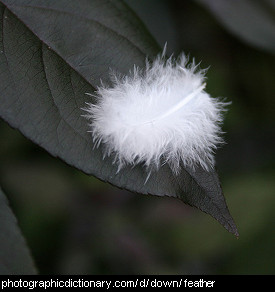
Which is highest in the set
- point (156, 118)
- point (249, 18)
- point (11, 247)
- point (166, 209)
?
point (249, 18)

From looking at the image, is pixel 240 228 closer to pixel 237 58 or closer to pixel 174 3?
pixel 237 58

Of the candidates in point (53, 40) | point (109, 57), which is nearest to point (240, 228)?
point (109, 57)

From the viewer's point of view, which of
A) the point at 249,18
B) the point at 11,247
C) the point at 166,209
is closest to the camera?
the point at 11,247

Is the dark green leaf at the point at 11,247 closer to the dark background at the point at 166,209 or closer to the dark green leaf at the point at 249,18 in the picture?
the dark background at the point at 166,209

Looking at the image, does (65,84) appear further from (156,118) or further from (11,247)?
(11,247)

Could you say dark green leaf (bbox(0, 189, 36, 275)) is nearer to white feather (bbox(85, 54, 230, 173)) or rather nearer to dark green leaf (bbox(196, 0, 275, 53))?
white feather (bbox(85, 54, 230, 173))

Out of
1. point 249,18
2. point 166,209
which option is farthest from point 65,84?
point 166,209

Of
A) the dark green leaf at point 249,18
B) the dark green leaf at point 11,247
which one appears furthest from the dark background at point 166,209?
the dark green leaf at point 11,247
